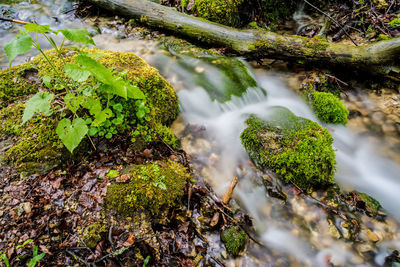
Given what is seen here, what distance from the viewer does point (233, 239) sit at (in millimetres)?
2840

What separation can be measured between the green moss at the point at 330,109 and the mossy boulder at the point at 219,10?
10.7ft

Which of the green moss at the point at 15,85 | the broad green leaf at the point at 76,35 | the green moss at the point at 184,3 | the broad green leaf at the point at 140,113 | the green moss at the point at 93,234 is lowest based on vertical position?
the green moss at the point at 93,234

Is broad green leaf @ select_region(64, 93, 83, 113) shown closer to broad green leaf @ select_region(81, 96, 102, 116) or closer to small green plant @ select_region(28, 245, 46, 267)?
broad green leaf @ select_region(81, 96, 102, 116)

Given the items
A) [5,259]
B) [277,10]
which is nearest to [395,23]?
[277,10]

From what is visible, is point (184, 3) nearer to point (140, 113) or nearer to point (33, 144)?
point (140, 113)

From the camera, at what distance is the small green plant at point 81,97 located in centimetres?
204

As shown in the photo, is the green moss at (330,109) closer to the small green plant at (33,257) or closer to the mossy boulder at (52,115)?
the mossy boulder at (52,115)

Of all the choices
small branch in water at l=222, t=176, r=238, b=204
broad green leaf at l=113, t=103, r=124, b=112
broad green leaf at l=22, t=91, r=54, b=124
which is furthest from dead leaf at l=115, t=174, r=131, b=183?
small branch in water at l=222, t=176, r=238, b=204

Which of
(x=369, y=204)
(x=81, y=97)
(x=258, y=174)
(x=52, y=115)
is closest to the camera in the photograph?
(x=81, y=97)

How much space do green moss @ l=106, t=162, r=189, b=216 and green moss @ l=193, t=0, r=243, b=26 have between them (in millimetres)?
4782

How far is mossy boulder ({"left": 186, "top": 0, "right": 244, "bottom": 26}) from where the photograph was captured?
19.8ft

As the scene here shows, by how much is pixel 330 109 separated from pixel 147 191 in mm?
3993

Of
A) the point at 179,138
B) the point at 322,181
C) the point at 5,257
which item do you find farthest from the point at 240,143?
the point at 5,257

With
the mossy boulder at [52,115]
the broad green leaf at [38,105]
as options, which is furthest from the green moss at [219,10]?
the broad green leaf at [38,105]
